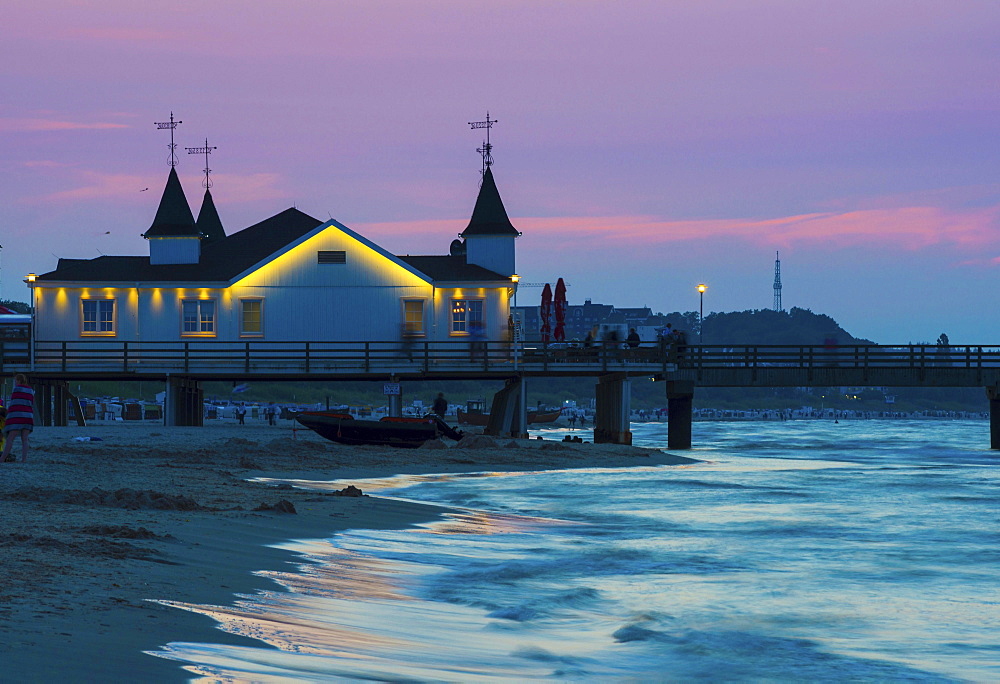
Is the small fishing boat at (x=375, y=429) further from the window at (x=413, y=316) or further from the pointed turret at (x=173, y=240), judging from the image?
the pointed turret at (x=173, y=240)

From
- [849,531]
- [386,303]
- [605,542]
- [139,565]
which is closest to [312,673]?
[139,565]

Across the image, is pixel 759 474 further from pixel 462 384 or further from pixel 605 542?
pixel 462 384

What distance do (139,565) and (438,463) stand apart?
2047 cm

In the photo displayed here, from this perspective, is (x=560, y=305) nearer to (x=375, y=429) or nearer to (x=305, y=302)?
(x=305, y=302)

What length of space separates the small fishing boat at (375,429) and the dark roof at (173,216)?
1475 centimetres

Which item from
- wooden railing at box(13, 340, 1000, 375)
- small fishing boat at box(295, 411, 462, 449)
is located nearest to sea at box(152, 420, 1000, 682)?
small fishing boat at box(295, 411, 462, 449)

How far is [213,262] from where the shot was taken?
46125 mm

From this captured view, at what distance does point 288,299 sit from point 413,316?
4576 millimetres

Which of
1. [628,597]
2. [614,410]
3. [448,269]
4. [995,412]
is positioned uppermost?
[448,269]

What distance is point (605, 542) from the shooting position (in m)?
18.0

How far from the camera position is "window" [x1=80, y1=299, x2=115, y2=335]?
145ft

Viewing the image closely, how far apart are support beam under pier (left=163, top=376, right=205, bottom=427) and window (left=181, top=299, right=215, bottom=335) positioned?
1.92 metres

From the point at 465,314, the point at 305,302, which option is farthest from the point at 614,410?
the point at 305,302

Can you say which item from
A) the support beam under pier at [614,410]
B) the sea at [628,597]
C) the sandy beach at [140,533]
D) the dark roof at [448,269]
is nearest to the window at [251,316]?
the dark roof at [448,269]
